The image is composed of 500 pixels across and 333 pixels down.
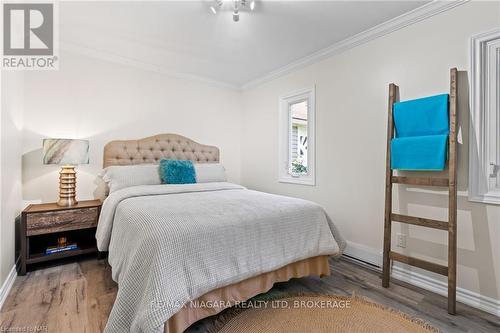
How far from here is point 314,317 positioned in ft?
5.62

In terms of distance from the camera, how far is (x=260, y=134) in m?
4.09

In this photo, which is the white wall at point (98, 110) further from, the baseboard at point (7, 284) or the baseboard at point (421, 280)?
the baseboard at point (421, 280)

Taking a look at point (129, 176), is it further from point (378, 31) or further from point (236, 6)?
point (378, 31)

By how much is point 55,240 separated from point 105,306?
1525mm

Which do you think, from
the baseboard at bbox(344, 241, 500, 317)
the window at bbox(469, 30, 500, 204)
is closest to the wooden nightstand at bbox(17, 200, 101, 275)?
the baseboard at bbox(344, 241, 500, 317)

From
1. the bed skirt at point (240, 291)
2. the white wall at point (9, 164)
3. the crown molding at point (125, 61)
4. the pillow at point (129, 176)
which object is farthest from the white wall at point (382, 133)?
the white wall at point (9, 164)

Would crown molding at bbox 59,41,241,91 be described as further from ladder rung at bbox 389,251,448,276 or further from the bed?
ladder rung at bbox 389,251,448,276

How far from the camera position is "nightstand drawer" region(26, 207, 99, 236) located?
2346 millimetres

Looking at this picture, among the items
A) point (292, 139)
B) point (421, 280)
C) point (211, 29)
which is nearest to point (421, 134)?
point (421, 280)


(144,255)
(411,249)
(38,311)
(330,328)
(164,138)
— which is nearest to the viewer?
(144,255)

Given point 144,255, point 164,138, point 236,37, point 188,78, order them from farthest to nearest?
point 188,78
point 164,138
point 236,37
point 144,255

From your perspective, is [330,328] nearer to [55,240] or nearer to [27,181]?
[55,240]

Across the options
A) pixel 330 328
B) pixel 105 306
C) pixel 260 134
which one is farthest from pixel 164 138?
pixel 330 328

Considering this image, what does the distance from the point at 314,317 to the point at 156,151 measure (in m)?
2.83
